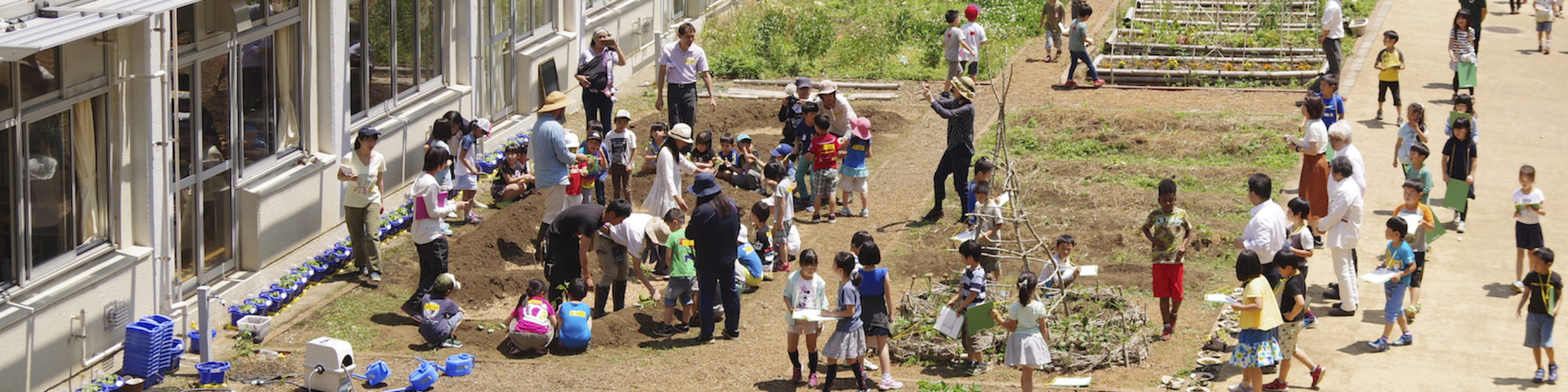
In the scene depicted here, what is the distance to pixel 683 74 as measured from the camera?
17.8m

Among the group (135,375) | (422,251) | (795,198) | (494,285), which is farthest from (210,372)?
(795,198)

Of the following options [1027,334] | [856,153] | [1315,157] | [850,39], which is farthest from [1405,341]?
[850,39]

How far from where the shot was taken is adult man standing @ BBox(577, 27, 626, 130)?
17531mm

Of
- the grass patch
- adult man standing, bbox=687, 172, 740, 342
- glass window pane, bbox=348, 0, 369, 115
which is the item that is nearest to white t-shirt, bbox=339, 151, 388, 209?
glass window pane, bbox=348, 0, 369, 115

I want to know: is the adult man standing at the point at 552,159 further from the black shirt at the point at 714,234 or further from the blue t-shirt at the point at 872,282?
the blue t-shirt at the point at 872,282

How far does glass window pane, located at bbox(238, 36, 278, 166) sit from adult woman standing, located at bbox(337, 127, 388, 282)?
69cm

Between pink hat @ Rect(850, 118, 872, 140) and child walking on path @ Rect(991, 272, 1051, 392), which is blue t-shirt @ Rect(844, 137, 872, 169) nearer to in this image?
pink hat @ Rect(850, 118, 872, 140)

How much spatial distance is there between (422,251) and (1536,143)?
42.6 ft

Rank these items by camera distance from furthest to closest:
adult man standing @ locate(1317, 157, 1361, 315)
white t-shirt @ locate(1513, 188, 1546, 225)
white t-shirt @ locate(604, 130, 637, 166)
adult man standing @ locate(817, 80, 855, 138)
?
1. adult man standing @ locate(817, 80, 855, 138)
2. white t-shirt @ locate(604, 130, 637, 166)
3. white t-shirt @ locate(1513, 188, 1546, 225)
4. adult man standing @ locate(1317, 157, 1361, 315)

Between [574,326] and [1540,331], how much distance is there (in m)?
6.66

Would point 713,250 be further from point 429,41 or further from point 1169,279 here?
point 429,41

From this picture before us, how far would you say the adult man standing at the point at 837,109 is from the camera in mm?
15750

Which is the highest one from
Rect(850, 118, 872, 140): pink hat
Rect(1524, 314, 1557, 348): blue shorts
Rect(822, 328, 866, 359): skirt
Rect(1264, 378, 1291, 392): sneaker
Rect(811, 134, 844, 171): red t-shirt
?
Rect(850, 118, 872, 140): pink hat

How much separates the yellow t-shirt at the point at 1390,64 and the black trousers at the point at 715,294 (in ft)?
34.0
